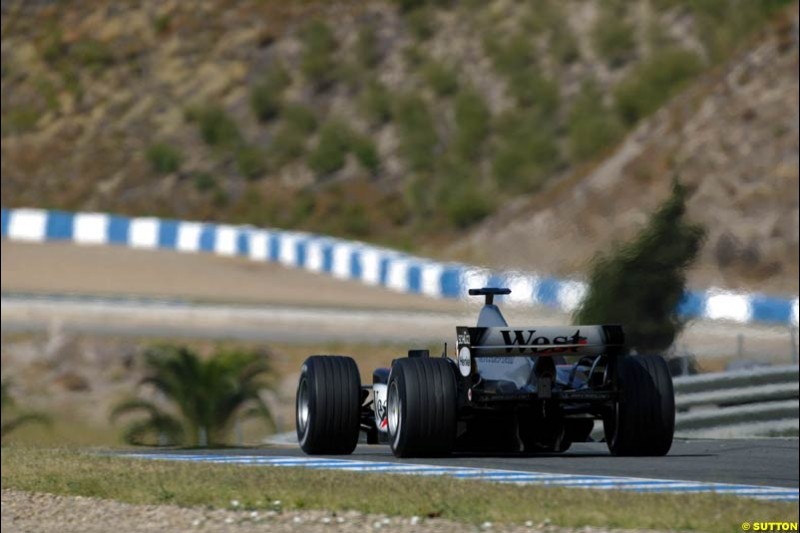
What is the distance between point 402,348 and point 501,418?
76.4 ft

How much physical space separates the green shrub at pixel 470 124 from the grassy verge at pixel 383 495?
5981cm

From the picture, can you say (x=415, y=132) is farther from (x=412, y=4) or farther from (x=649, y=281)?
(x=649, y=281)

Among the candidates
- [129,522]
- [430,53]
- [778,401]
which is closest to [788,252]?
[778,401]

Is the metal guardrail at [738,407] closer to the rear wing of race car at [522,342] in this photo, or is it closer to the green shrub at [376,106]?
the rear wing of race car at [522,342]

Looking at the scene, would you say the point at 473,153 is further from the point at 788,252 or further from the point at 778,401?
the point at 778,401

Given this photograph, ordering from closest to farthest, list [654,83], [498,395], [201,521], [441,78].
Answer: [201,521] → [498,395] → [654,83] → [441,78]

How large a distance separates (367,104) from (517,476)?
6691 centimetres

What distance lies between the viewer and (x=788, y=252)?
44.2 metres

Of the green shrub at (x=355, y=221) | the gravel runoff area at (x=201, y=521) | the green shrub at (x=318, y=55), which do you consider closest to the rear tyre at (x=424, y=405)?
the gravel runoff area at (x=201, y=521)

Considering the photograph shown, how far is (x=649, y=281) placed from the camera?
22.2 metres

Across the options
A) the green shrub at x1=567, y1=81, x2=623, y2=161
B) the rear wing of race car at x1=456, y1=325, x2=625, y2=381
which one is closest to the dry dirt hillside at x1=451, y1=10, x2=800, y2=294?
the green shrub at x1=567, y1=81, x2=623, y2=161

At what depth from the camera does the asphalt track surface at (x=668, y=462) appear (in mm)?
12945

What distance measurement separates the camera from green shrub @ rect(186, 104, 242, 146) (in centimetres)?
7919

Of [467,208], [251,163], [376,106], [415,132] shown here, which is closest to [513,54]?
[376,106]
